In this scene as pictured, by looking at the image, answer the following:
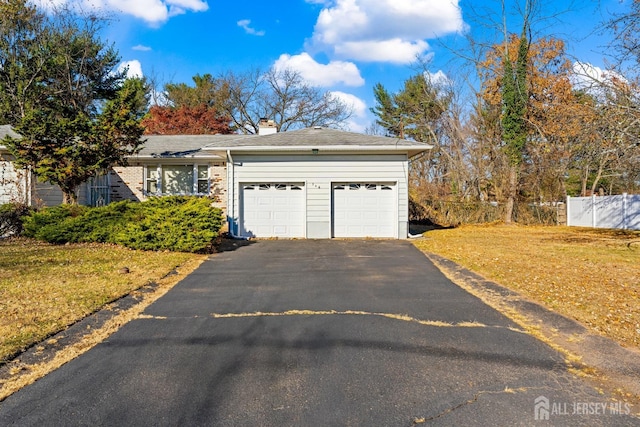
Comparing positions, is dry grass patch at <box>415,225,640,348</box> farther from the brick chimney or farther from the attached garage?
the brick chimney

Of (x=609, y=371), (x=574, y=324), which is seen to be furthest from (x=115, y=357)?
(x=574, y=324)

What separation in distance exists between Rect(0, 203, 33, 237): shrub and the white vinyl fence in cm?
2360

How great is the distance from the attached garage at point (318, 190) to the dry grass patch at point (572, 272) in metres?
1.94

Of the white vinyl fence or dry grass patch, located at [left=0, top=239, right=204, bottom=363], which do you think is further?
the white vinyl fence

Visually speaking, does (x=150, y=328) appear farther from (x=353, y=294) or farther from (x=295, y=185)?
(x=295, y=185)

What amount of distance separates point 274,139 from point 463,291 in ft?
31.8

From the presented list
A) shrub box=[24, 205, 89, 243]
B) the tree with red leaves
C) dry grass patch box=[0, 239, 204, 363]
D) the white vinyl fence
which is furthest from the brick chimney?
the white vinyl fence

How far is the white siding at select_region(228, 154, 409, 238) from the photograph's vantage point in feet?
45.6

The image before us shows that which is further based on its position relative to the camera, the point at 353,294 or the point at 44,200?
the point at 44,200

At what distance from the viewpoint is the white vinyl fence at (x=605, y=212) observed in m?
18.4

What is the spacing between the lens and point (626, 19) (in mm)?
9195

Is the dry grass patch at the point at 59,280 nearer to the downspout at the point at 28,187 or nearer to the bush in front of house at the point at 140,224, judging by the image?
the bush in front of house at the point at 140,224

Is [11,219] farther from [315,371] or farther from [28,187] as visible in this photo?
[315,371]

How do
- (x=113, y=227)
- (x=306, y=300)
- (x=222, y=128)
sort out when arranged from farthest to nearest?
(x=222, y=128)
(x=113, y=227)
(x=306, y=300)
